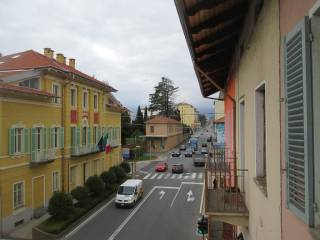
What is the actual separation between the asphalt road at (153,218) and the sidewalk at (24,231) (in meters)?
2.20

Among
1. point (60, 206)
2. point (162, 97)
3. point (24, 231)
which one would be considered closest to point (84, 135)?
point (60, 206)

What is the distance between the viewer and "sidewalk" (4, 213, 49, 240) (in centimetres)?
2085

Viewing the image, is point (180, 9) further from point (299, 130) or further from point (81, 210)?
point (81, 210)

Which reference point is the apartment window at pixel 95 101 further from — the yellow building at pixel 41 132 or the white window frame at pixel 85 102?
the white window frame at pixel 85 102

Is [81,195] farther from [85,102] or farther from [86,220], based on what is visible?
[85,102]

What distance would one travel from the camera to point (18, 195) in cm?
2347

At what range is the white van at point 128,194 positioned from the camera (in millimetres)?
28984

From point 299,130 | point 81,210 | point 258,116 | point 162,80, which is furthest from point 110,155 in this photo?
point 162,80

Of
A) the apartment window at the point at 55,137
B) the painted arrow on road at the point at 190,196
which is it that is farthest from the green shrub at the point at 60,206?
the painted arrow on road at the point at 190,196

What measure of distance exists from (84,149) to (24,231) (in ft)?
38.6

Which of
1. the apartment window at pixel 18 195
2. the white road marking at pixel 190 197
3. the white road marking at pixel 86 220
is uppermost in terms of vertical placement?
the apartment window at pixel 18 195

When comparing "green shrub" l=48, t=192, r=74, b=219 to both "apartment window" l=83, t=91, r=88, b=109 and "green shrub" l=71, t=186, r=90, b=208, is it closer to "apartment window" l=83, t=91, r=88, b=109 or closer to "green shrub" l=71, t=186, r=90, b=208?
"green shrub" l=71, t=186, r=90, b=208

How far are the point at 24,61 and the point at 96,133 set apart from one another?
11.0 metres

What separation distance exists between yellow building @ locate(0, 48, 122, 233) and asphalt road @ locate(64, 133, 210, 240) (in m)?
3.90
